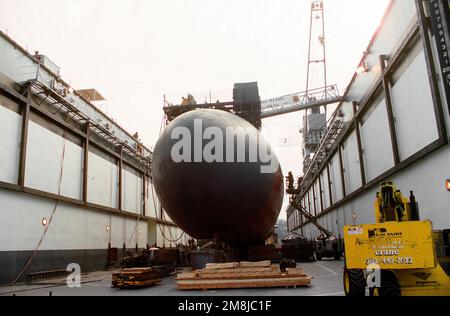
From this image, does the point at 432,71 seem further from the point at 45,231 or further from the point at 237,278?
the point at 45,231

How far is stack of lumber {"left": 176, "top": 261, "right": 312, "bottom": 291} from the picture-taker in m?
9.31

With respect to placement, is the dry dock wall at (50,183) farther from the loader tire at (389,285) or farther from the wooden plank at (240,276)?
the loader tire at (389,285)

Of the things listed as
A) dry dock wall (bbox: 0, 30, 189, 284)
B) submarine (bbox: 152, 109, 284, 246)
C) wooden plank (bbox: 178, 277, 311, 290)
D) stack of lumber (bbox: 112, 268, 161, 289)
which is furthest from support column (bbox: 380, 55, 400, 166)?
dry dock wall (bbox: 0, 30, 189, 284)

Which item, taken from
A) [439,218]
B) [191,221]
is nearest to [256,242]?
[191,221]

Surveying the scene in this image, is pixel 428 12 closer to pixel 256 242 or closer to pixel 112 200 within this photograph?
pixel 256 242

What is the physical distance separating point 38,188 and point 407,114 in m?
16.0

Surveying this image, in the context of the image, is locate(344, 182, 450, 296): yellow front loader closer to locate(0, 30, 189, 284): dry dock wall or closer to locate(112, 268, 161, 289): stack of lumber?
locate(112, 268, 161, 289): stack of lumber

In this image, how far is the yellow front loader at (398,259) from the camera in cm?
634

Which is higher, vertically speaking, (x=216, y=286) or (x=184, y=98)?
(x=184, y=98)

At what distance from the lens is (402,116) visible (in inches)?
553

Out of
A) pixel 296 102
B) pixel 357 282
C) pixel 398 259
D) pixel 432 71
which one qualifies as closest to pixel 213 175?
pixel 357 282

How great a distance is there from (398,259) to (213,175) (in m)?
5.02

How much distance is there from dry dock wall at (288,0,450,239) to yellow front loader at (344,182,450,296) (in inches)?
203

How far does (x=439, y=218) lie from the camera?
446 inches
